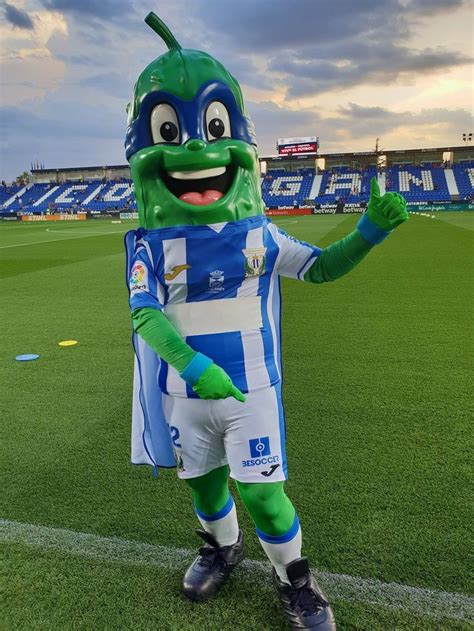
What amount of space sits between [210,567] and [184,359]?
43.7 inches

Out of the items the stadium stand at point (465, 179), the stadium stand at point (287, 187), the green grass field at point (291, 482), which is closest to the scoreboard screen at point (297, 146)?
the stadium stand at point (287, 187)

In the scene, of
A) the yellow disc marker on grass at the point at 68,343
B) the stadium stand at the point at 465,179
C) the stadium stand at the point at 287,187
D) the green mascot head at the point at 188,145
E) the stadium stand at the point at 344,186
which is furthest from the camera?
the stadium stand at the point at 287,187

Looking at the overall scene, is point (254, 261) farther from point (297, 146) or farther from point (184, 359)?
point (297, 146)

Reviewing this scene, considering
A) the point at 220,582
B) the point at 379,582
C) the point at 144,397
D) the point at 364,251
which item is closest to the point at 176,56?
the point at 364,251

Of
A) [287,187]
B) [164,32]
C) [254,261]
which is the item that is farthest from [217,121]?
[287,187]

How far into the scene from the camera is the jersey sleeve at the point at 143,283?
6.51ft

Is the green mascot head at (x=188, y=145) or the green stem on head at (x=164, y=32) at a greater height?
the green stem on head at (x=164, y=32)

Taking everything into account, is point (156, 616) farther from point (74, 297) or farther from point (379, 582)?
point (74, 297)

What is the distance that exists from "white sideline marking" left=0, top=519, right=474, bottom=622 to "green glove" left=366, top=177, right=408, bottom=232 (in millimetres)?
1561

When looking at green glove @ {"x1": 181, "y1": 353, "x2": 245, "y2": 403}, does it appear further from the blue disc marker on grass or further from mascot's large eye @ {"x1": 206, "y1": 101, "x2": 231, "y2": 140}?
the blue disc marker on grass

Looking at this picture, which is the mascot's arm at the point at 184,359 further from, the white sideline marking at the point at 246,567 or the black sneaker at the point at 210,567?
the white sideline marking at the point at 246,567

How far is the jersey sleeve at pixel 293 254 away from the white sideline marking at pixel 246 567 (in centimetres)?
141

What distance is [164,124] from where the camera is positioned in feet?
6.72

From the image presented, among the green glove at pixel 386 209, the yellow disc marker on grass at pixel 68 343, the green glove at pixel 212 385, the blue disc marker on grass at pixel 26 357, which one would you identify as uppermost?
the green glove at pixel 386 209
